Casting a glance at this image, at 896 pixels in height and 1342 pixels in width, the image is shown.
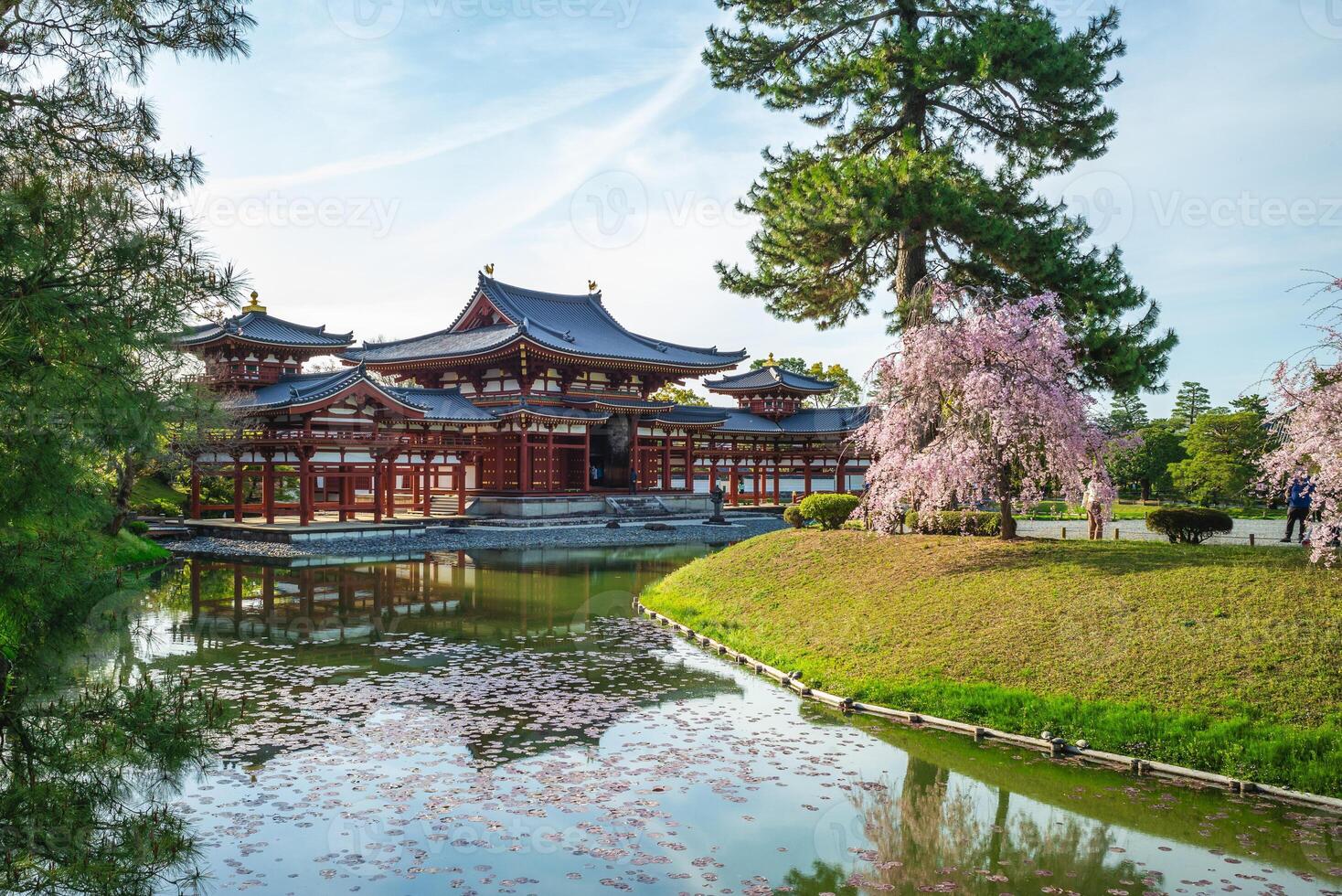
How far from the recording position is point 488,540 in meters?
29.2

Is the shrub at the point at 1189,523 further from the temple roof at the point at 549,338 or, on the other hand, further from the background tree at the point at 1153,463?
the background tree at the point at 1153,463

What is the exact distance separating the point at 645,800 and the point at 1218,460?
123 ft

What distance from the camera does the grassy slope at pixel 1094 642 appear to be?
816cm

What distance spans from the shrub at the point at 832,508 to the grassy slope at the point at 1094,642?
3684 millimetres

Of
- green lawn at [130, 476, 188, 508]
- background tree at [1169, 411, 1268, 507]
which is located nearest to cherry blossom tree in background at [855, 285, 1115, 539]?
background tree at [1169, 411, 1268, 507]

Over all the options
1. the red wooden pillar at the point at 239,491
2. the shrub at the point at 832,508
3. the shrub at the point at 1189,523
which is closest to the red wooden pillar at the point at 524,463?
the red wooden pillar at the point at 239,491

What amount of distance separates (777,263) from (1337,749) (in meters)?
13.0

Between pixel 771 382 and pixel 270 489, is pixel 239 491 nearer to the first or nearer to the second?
pixel 270 489

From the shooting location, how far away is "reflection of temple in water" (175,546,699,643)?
1441 cm

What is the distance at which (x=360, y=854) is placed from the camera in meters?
6.12

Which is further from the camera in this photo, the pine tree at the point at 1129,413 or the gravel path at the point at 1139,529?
the pine tree at the point at 1129,413

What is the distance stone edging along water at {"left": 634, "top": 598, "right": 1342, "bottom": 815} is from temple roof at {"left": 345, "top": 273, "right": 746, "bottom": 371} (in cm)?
2565

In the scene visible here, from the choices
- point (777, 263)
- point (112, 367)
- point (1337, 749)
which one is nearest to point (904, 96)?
point (777, 263)

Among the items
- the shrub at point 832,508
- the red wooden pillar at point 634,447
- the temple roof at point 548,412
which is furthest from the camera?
the red wooden pillar at point 634,447
